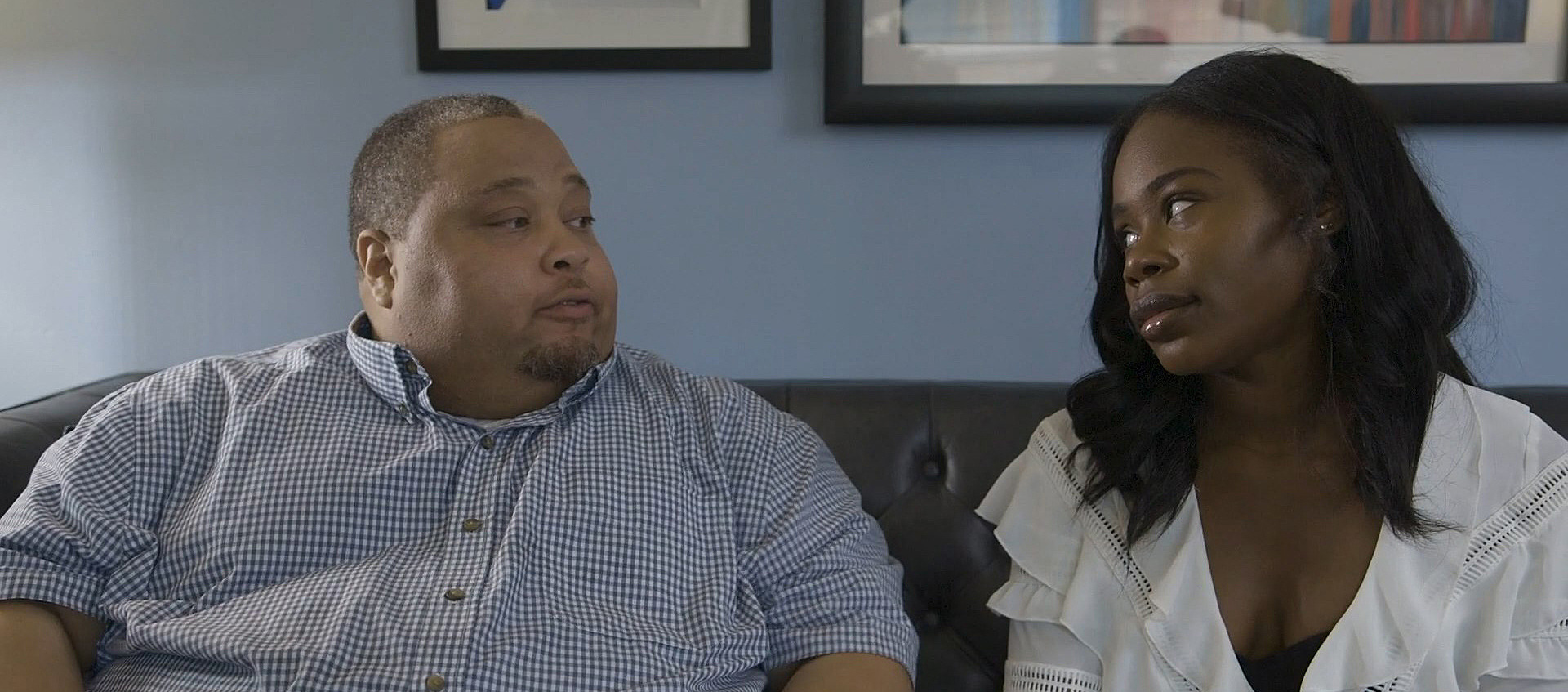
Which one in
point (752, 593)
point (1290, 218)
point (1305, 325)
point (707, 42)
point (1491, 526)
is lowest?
point (752, 593)

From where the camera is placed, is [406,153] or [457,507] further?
[406,153]

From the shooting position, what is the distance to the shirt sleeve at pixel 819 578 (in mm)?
1281

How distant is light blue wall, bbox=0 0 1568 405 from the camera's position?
1.80m

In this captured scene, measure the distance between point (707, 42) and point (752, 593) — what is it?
0.83m

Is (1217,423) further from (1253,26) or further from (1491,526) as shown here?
(1253,26)

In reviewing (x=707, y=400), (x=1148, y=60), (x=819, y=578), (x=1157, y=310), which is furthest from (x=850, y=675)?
(x=1148, y=60)

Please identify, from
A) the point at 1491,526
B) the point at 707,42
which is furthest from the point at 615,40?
the point at 1491,526

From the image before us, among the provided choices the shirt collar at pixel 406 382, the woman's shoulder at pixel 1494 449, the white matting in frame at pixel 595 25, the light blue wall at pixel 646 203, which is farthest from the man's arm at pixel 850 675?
the white matting in frame at pixel 595 25

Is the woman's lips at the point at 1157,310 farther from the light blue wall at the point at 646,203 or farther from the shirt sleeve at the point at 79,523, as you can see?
the shirt sleeve at the point at 79,523

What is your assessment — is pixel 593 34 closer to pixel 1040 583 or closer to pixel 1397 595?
pixel 1040 583

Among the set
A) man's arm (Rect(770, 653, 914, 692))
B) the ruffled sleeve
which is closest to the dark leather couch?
the ruffled sleeve

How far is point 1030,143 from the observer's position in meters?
1.80

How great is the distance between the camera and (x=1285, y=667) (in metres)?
1.21

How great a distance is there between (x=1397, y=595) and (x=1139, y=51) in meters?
0.85
